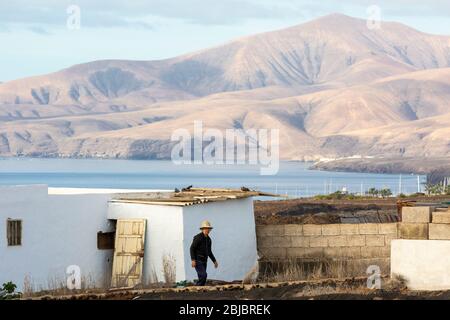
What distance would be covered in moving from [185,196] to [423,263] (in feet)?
25.7

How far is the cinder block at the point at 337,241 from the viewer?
23.7 metres

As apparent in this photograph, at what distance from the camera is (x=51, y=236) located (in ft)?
70.2

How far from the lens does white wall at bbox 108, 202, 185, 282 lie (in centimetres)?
2203

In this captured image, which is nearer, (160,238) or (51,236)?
(51,236)

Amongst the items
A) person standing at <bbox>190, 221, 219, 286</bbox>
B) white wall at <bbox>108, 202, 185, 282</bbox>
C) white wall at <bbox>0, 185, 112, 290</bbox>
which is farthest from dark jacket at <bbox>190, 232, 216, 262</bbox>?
white wall at <bbox>108, 202, 185, 282</bbox>

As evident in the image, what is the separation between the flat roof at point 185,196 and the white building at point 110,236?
21mm

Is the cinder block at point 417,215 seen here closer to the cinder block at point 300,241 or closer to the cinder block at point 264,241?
the cinder block at point 300,241

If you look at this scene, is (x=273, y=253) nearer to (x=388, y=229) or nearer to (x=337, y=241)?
(x=337, y=241)

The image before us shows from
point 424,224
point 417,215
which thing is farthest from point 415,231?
point 417,215

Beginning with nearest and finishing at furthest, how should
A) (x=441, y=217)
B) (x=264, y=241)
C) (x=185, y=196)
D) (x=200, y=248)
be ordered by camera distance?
(x=441, y=217) → (x=200, y=248) → (x=185, y=196) → (x=264, y=241)

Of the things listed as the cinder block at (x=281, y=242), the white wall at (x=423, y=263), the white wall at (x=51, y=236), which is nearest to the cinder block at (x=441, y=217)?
the white wall at (x=423, y=263)

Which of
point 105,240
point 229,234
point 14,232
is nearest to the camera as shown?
point 14,232
